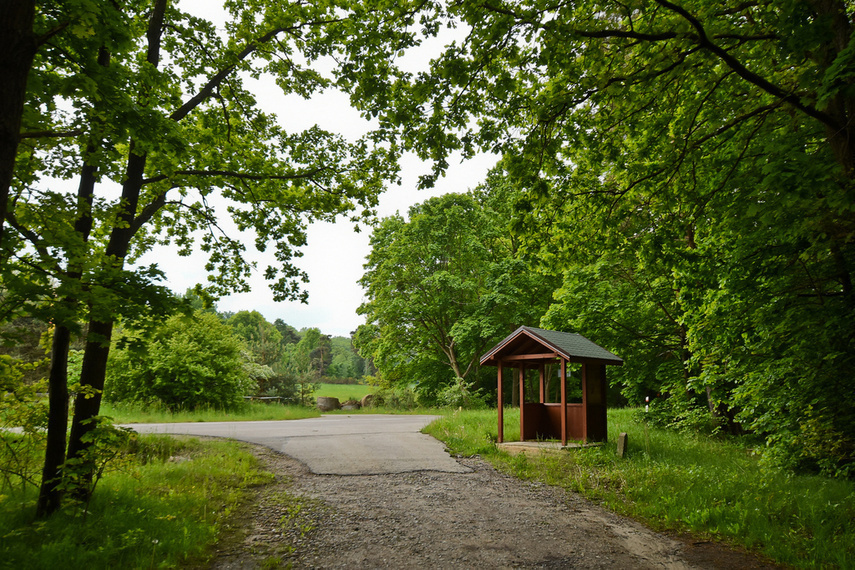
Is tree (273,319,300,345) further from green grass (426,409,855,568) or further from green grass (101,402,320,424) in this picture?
green grass (426,409,855,568)

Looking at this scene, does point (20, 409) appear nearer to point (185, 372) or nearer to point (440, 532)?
point (440, 532)

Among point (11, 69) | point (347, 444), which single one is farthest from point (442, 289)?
point (11, 69)

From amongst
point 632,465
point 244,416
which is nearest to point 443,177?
point 632,465

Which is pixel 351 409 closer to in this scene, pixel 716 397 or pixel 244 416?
pixel 244 416

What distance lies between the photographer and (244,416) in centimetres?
1914

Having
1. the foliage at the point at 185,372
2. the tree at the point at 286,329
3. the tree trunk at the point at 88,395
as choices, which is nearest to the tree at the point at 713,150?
the tree trunk at the point at 88,395

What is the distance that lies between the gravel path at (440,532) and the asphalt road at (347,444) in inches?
51.9

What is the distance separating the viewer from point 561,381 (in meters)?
11.8

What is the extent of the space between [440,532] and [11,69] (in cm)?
599

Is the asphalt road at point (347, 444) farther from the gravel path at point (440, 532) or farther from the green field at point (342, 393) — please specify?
the green field at point (342, 393)

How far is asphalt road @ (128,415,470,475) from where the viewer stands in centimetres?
984

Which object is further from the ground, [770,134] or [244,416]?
[770,134]

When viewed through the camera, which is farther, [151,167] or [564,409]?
[564,409]

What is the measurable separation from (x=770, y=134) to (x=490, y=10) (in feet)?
15.7
